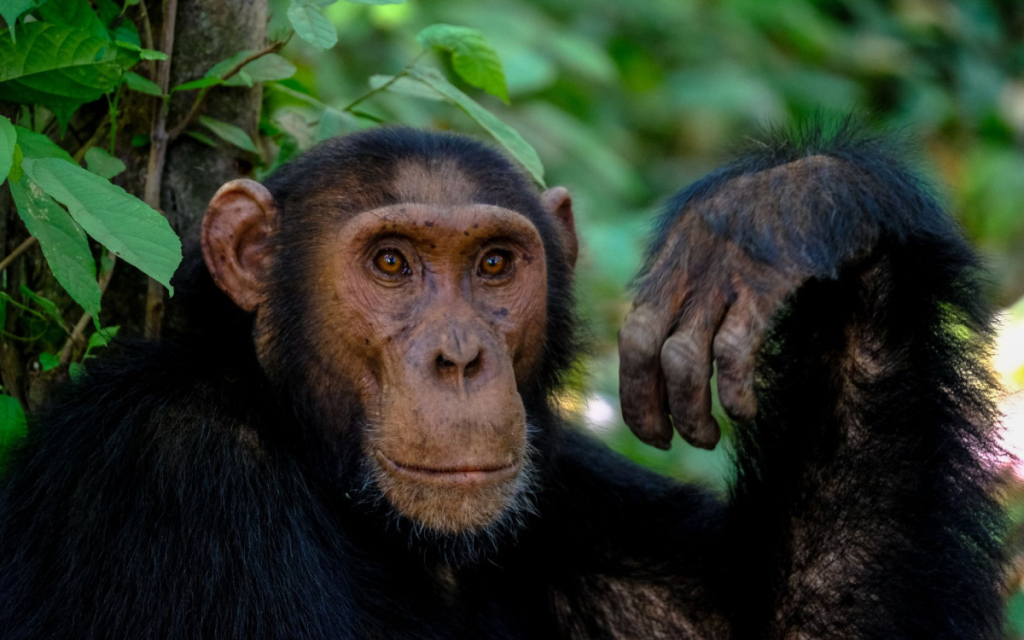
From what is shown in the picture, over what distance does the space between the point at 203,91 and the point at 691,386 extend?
1.85 m

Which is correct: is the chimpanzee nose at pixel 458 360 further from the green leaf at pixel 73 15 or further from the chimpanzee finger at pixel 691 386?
the green leaf at pixel 73 15

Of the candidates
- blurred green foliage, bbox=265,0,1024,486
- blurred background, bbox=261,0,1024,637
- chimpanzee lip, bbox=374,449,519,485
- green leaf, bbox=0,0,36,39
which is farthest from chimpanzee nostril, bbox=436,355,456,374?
blurred green foliage, bbox=265,0,1024,486

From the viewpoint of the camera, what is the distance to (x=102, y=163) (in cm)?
362

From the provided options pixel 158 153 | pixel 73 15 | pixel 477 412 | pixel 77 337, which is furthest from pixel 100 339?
pixel 477 412

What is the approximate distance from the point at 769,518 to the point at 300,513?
4.86 ft

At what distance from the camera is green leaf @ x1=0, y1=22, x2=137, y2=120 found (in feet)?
10.5

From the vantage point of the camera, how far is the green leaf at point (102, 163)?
3.60 metres

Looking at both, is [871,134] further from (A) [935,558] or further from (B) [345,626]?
(B) [345,626]

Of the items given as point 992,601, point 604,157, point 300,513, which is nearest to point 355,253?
point 300,513

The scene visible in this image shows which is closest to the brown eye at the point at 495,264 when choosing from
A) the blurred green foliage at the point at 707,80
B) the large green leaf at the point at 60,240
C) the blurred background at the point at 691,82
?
the large green leaf at the point at 60,240

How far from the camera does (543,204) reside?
399 cm

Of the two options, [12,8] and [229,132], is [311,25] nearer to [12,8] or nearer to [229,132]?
[229,132]

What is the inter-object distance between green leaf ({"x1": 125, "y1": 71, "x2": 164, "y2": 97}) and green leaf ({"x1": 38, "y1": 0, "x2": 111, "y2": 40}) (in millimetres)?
206

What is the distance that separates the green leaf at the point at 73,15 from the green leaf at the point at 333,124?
2.99ft
